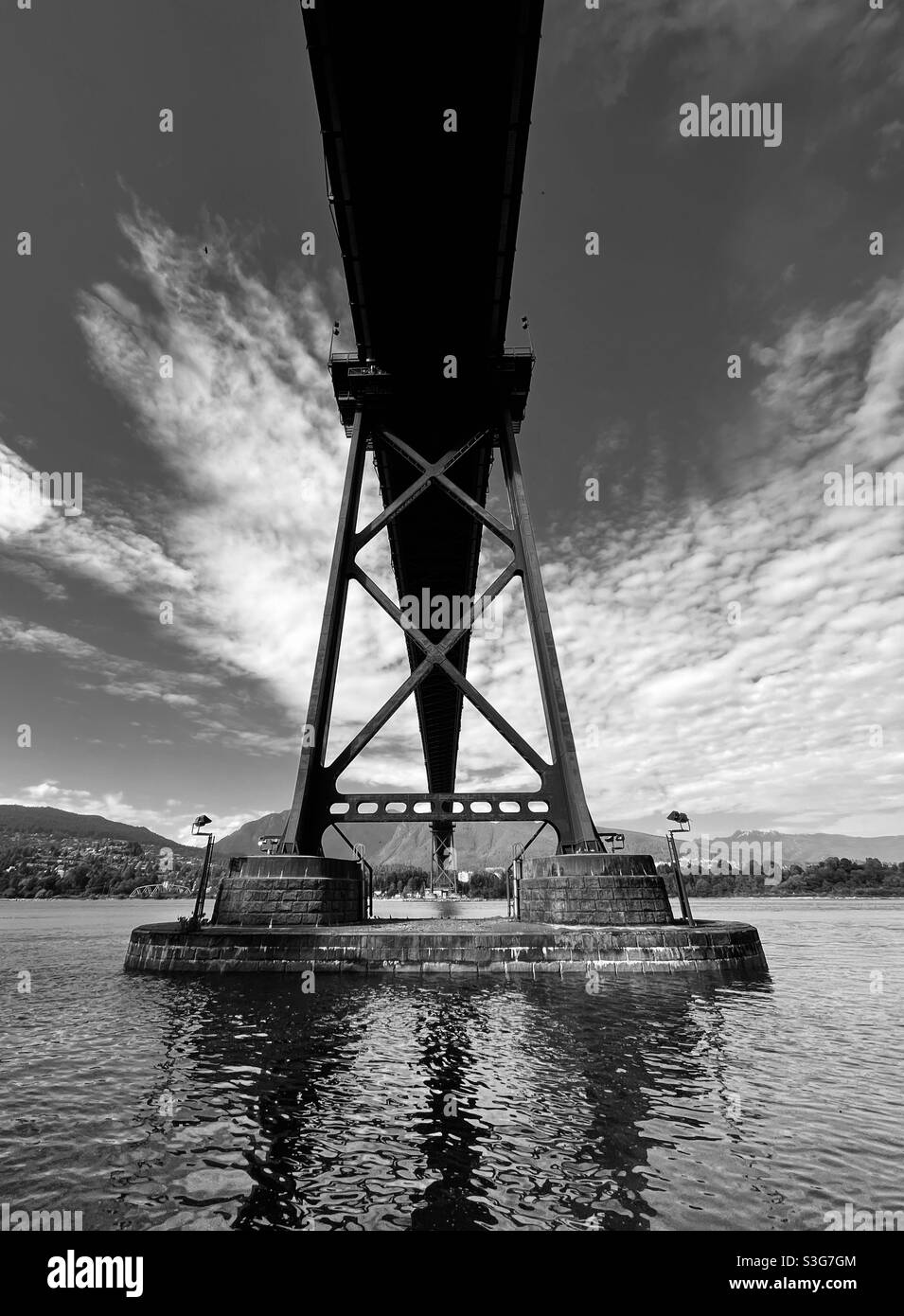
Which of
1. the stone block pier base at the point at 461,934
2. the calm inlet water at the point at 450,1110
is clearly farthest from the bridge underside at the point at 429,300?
the calm inlet water at the point at 450,1110

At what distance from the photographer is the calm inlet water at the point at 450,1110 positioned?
3967 millimetres

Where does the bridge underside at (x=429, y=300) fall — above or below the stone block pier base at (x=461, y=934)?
above

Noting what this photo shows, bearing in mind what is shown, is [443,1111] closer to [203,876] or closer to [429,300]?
[203,876]

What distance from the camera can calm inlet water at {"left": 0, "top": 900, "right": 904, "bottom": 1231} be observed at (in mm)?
3967

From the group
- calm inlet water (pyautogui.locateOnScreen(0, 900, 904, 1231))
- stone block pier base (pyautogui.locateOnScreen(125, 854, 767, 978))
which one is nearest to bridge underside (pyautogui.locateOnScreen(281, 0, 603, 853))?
stone block pier base (pyautogui.locateOnScreen(125, 854, 767, 978))

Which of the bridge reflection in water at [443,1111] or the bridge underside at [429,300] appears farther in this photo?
the bridge underside at [429,300]

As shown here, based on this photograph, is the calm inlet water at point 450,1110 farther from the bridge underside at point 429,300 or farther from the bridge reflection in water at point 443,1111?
the bridge underside at point 429,300

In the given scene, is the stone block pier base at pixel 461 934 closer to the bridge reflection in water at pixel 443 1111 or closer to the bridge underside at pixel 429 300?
the bridge underside at pixel 429 300

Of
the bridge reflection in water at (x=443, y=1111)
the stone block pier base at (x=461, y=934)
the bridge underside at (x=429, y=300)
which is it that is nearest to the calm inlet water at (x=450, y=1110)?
the bridge reflection in water at (x=443, y=1111)

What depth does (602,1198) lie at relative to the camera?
12.9 ft

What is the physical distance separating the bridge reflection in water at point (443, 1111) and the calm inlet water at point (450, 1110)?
0.09 ft

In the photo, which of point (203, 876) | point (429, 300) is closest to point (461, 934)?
point (203, 876)

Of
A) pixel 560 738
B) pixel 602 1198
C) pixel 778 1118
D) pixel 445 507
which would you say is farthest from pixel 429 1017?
pixel 445 507

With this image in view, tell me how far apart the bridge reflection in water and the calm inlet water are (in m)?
0.03
